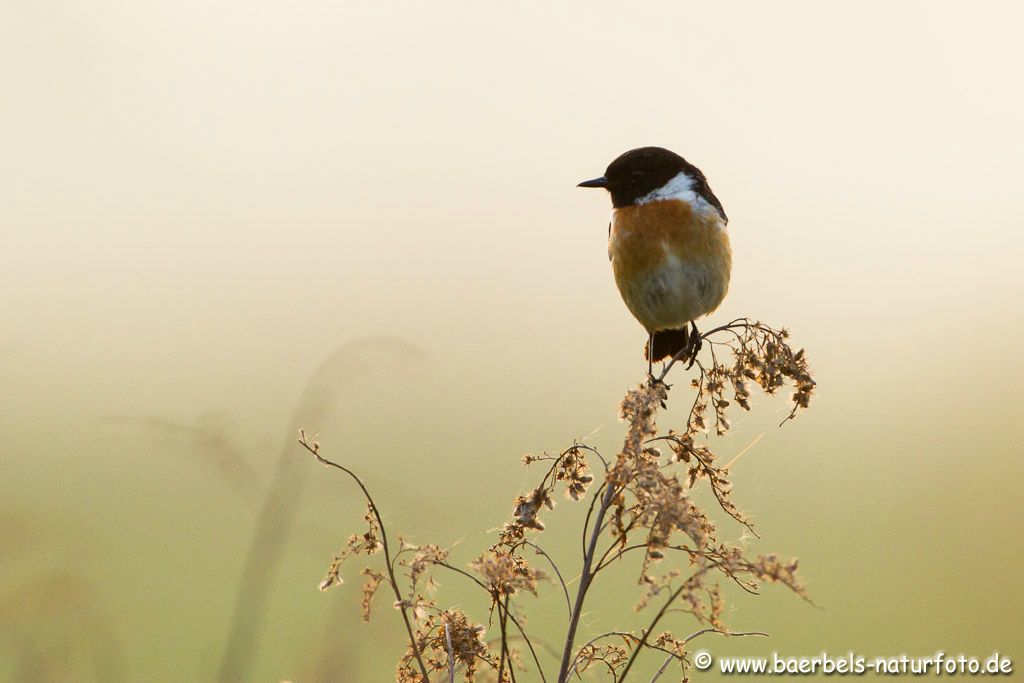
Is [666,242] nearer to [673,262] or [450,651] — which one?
[673,262]

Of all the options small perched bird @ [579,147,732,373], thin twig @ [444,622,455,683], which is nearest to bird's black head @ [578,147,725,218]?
small perched bird @ [579,147,732,373]

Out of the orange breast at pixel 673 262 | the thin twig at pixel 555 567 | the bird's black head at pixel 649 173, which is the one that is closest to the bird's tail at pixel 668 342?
the orange breast at pixel 673 262

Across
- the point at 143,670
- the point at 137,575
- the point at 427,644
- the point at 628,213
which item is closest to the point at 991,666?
the point at 628,213

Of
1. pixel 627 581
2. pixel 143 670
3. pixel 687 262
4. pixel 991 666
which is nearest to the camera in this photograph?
pixel 687 262

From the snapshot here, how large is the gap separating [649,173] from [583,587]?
2.97 metres

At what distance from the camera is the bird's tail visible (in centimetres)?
482

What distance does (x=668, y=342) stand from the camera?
192 inches

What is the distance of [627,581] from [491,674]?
5.56 m

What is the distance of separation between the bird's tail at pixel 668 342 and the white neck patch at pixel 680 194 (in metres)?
0.61

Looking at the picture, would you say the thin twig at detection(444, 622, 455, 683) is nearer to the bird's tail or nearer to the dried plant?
the dried plant

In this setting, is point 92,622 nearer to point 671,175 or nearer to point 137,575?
point 671,175

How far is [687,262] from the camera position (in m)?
4.36
